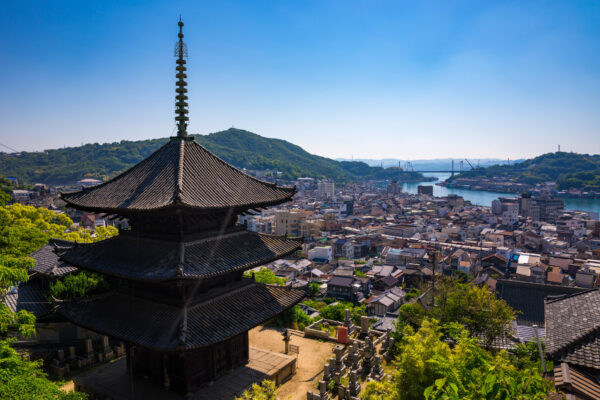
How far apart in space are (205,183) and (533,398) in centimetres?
1437

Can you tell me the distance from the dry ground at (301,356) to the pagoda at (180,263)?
2.96 metres

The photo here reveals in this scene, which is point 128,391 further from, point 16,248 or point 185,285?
point 16,248

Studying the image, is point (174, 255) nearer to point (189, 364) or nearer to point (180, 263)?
point (180, 263)

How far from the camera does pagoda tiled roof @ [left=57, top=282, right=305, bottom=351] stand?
1427 centimetres

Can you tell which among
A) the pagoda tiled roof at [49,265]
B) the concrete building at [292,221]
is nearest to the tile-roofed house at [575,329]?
the pagoda tiled roof at [49,265]

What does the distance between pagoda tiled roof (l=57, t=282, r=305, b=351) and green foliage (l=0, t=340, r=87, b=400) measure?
113 inches

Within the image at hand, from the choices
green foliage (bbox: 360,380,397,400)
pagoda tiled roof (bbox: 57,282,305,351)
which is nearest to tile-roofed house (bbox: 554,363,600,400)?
green foliage (bbox: 360,380,397,400)

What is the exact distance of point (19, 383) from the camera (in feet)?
37.2

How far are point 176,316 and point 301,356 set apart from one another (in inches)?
414

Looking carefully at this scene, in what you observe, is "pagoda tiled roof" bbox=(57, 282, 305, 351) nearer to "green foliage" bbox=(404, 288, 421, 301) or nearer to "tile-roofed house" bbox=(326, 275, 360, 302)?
"green foliage" bbox=(404, 288, 421, 301)

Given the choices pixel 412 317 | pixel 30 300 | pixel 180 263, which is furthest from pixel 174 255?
pixel 412 317

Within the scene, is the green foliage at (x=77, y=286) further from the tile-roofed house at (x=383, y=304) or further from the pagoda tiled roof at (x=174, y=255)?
the tile-roofed house at (x=383, y=304)

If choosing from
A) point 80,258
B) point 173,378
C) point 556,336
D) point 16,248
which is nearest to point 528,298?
point 556,336

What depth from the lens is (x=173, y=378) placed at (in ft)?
53.4
